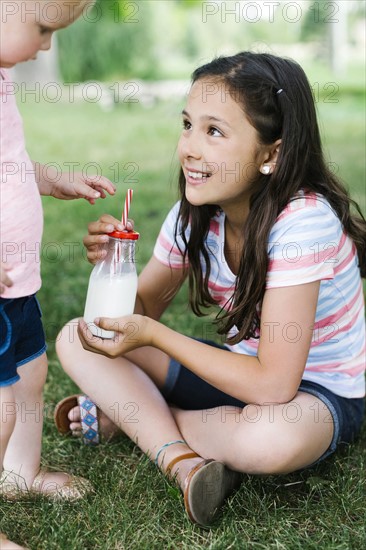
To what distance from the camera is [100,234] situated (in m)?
1.76

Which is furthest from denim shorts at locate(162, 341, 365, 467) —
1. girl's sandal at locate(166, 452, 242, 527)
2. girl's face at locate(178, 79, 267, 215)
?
girl's face at locate(178, 79, 267, 215)

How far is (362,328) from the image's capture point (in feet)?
6.52

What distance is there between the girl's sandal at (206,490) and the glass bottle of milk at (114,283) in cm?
34

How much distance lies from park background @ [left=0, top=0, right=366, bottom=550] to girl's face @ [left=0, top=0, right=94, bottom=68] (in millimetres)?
761

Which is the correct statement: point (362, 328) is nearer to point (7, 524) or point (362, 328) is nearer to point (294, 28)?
point (7, 524)

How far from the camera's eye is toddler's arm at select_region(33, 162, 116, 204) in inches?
67.4

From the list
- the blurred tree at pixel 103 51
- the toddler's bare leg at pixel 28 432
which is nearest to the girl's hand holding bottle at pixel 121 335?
the toddler's bare leg at pixel 28 432

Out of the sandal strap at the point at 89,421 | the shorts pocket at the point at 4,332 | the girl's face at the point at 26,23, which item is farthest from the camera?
the sandal strap at the point at 89,421

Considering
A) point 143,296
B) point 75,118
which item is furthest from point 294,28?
point 143,296

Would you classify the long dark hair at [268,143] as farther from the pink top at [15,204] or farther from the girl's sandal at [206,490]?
the pink top at [15,204]

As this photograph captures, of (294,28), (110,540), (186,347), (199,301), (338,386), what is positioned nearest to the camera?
(110,540)

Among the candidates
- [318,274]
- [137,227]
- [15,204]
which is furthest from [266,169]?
[137,227]

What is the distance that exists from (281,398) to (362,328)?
38 centimetres

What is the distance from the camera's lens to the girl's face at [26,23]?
1.34m
